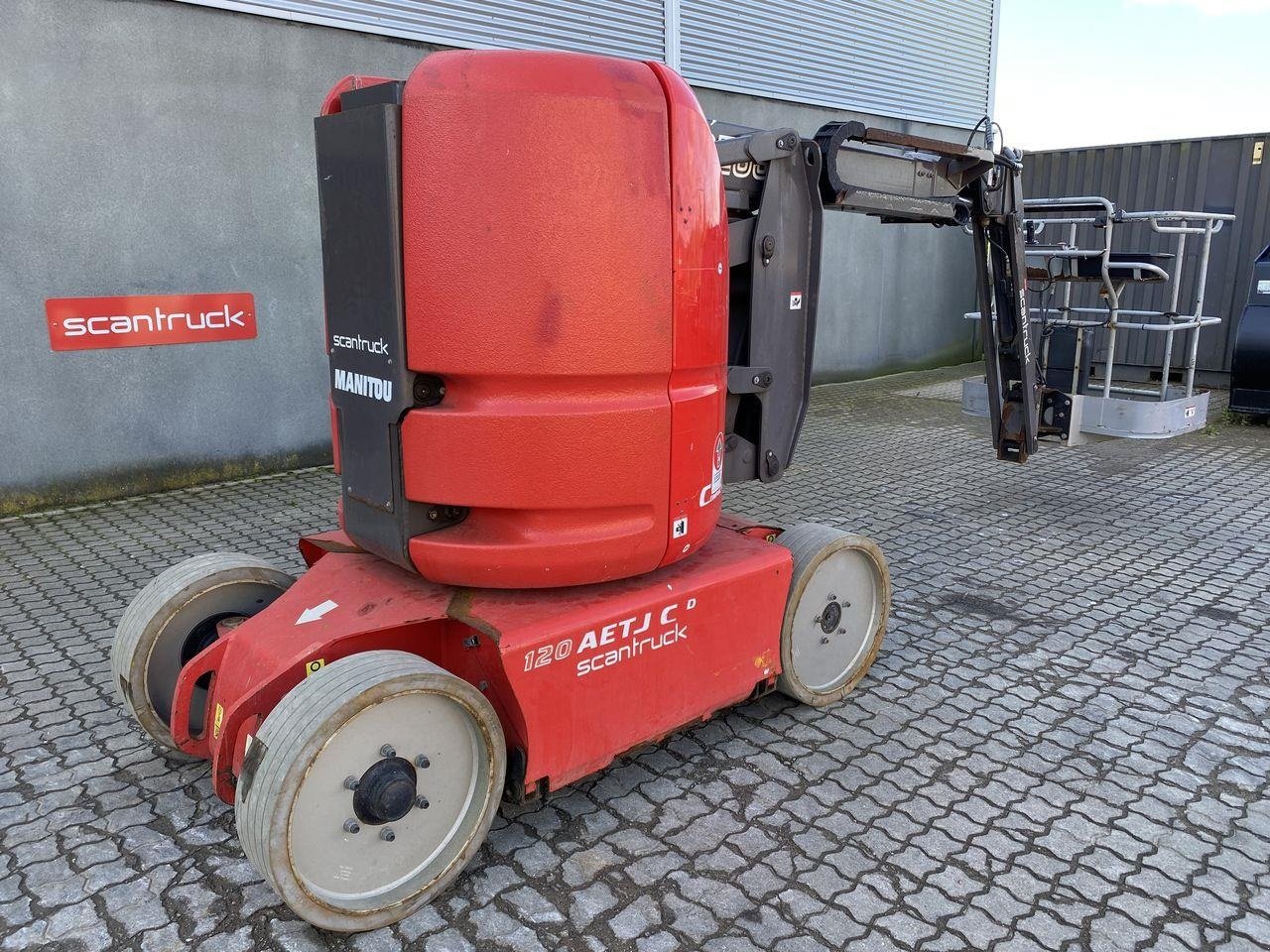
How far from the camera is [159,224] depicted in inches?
268

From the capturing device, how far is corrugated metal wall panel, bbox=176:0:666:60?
7.25m

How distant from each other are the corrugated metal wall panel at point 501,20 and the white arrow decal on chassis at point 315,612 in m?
5.60

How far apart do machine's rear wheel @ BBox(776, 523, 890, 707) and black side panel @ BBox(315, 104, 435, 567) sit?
5.20 ft

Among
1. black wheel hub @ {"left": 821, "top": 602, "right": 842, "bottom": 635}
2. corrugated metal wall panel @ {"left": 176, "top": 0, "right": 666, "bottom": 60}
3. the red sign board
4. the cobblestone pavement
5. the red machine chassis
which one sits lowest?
the cobblestone pavement

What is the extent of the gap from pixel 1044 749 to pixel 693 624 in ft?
4.96

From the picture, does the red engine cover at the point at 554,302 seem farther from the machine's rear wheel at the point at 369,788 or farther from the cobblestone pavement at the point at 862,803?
the cobblestone pavement at the point at 862,803

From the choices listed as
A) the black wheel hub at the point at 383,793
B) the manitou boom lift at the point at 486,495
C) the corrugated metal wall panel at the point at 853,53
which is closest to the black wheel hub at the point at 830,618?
the manitou boom lift at the point at 486,495

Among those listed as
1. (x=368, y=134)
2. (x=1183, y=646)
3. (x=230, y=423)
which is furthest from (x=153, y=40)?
(x=1183, y=646)

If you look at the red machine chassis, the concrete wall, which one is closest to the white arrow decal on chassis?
the red machine chassis

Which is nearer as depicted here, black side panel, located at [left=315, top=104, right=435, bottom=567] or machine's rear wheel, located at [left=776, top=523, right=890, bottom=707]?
black side panel, located at [left=315, top=104, right=435, bottom=567]

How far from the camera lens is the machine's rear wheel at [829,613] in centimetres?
377

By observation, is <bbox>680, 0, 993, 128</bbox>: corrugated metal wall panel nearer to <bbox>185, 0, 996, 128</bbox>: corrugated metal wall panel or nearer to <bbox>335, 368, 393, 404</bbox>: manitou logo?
<bbox>185, 0, 996, 128</bbox>: corrugated metal wall panel

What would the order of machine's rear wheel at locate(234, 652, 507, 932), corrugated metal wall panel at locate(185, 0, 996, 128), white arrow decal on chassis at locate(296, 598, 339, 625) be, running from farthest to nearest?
corrugated metal wall panel at locate(185, 0, 996, 128), white arrow decal on chassis at locate(296, 598, 339, 625), machine's rear wheel at locate(234, 652, 507, 932)

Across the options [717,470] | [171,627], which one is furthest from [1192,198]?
[171,627]
